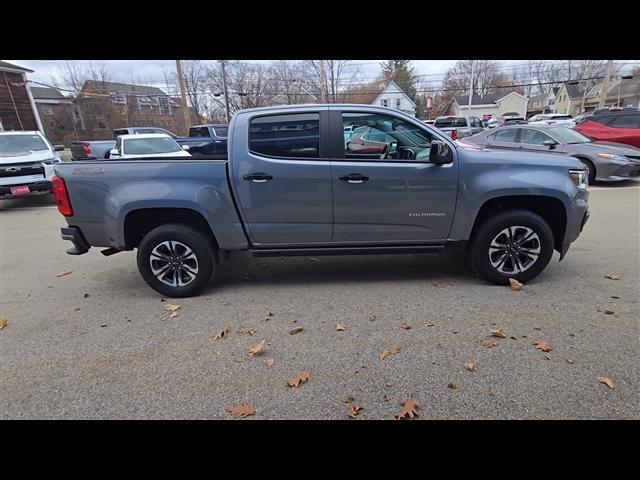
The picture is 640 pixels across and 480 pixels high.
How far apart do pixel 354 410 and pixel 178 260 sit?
2535 millimetres

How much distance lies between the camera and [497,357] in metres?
2.76

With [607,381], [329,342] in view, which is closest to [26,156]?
[329,342]

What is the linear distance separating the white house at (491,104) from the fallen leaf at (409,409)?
5795 cm

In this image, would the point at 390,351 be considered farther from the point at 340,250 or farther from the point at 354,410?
the point at 340,250

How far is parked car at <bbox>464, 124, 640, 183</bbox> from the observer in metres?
9.07

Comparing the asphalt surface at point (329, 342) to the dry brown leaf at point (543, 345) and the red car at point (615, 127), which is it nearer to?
the dry brown leaf at point (543, 345)

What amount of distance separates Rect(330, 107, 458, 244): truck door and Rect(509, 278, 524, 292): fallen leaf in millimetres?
873

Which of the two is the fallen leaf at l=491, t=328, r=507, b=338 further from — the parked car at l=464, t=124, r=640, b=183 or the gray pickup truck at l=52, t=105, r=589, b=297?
the parked car at l=464, t=124, r=640, b=183

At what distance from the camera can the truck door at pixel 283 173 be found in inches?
145

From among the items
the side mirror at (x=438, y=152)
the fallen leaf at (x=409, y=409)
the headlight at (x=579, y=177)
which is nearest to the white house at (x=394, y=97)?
the headlight at (x=579, y=177)

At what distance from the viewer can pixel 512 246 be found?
12.8ft

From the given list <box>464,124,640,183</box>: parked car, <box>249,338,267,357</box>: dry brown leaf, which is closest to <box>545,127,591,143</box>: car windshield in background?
<box>464,124,640,183</box>: parked car
